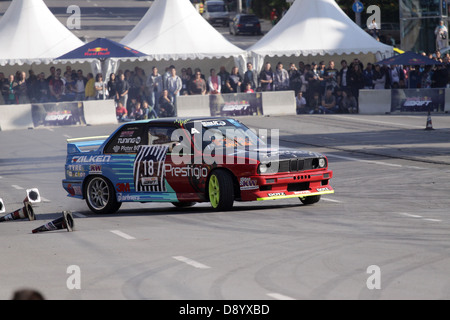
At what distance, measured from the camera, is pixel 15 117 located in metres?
30.5

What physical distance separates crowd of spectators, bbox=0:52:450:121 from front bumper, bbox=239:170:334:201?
1885 centimetres

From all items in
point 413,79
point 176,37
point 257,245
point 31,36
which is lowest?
point 257,245

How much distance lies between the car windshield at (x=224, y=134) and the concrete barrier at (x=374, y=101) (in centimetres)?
1816

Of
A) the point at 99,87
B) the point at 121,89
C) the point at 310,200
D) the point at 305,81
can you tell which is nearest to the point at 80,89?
the point at 99,87

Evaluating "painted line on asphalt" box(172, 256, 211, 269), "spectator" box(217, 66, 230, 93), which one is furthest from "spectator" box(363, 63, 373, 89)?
"painted line on asphalt" box(172, 256, 211, 269)

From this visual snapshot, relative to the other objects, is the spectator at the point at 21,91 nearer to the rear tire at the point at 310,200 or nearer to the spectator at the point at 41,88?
the spectator at the point at 41,88

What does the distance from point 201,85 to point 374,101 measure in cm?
630

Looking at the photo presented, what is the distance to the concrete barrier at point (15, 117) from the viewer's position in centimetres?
3038

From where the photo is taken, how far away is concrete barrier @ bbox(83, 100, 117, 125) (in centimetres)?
3130

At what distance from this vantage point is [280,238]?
1080 cm

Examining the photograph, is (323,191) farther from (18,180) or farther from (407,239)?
(18,180)

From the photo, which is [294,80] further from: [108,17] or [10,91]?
[108,17]
